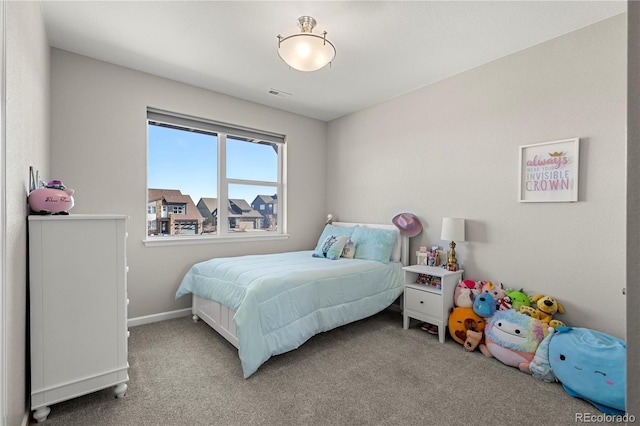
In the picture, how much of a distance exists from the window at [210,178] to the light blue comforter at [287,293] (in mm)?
671

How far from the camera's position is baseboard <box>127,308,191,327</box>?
3.01 meters

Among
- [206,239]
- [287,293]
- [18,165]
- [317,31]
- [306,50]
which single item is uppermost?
[317,31]

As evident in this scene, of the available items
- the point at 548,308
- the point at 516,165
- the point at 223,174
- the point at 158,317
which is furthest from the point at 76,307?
the point at 516,165

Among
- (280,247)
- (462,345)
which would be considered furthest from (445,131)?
(280,247)

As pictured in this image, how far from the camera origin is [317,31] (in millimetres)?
2350

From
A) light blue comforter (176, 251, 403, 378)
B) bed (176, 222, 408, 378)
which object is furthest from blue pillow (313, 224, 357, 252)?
light blue comforter (176, 251, 403, 378)

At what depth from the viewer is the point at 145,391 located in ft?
6.38

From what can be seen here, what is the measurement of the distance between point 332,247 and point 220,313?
139cm

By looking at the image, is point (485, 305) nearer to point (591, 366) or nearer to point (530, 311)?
point (530, 311)

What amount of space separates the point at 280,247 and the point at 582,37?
3589 mm

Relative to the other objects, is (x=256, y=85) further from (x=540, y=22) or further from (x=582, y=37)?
(x=582, y=37)

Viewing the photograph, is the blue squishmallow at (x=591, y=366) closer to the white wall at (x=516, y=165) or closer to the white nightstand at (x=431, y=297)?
the white wall at (x=516, y=165)

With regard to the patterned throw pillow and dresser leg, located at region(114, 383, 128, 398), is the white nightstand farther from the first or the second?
dresser leg, located at region(114, 383, 128, 398)

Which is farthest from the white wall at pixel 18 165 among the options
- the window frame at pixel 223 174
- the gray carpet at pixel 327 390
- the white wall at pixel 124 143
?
the window frame at pixel 223 174
